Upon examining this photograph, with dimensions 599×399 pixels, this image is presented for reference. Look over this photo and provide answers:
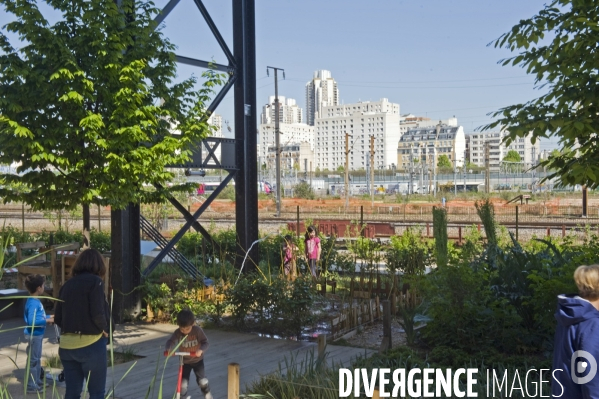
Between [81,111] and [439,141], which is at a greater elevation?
[439,141]

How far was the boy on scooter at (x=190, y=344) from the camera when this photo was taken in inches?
231

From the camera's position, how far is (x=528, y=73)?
6.74 meters

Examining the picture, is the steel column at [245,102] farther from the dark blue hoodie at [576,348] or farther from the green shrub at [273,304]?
the dark blue hoodie at [576,348]

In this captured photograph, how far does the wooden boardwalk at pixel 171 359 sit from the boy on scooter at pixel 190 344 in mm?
555

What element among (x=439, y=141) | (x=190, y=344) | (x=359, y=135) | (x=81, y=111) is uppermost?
(x=359, y=135)

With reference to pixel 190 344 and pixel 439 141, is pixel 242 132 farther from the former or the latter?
pixel 439 141

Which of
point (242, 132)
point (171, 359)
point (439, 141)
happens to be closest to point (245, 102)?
point (242, 132)

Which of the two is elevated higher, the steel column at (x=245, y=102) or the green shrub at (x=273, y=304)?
the steel column at (x=245, y=102)

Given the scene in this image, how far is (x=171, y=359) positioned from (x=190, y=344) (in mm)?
2196

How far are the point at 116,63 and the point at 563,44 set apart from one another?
5.48 metres

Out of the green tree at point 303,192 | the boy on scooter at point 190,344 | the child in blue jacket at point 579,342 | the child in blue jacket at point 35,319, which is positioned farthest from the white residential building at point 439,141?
the child in blue jacket at point 579,342

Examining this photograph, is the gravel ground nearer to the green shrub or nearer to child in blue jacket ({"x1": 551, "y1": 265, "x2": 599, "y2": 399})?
the green shrub

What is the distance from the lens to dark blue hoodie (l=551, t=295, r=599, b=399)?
3.68 meters

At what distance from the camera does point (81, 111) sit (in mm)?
8562
